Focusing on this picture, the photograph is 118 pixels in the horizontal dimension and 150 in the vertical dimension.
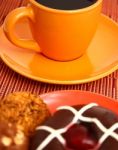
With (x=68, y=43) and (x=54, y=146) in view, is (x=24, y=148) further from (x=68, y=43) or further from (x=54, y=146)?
(x=68, y=43)

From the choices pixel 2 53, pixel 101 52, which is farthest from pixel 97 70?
pixel 2 53

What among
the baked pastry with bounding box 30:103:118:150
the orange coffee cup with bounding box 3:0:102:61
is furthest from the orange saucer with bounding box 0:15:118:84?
the baked pastry with bounding box 30:103:118:150

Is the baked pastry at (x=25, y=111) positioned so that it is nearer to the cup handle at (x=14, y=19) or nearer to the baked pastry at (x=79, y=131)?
the baked pastry at (x=79, y=131)

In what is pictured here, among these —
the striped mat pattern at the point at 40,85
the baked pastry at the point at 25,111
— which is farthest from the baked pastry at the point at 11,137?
the striped mat pattern at the point at 40,85

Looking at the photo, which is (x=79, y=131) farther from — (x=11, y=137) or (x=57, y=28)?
(x=57, y=28)

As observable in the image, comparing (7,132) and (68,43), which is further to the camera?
(68,43)

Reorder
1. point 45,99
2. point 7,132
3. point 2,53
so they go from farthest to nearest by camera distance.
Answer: point 2,53 → point 45,99 → point 7,132

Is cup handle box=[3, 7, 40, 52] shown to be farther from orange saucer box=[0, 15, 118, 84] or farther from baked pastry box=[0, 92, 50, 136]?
baked pastry box=[0, 92, 50, 136]
